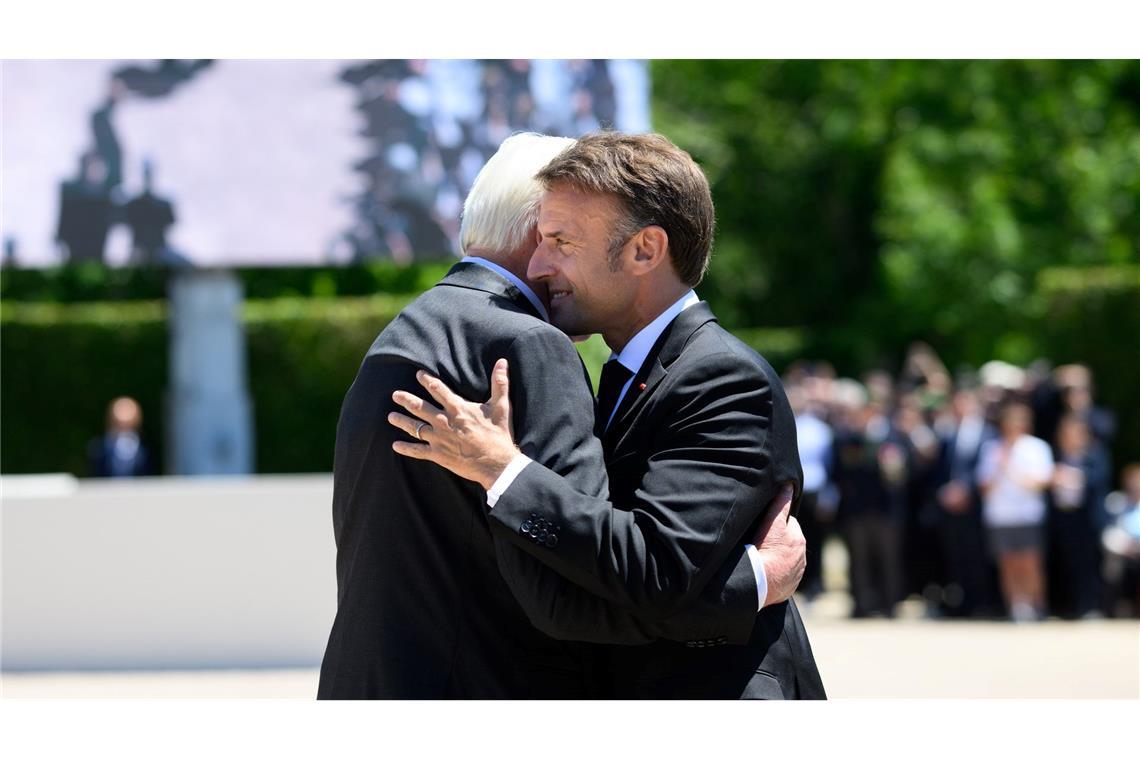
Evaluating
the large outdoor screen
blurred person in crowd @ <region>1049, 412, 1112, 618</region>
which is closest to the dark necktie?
the large outdoor screen

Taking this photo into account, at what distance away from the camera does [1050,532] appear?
1263cm

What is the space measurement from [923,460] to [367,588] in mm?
11179

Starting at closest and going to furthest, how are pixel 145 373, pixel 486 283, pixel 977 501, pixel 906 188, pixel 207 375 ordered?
pixel 486 283
pixel 977 501
pixel 207 375
pixel 145 373
pixel 906 188

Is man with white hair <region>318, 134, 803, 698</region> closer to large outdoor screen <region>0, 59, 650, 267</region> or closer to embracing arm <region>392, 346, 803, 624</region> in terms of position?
embracing arm <region>392, 346, 803, 624</region>

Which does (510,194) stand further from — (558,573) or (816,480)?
(816,480)

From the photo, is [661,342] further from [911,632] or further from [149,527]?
[911,632]

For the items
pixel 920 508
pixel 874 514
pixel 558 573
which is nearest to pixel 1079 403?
pixel 920 508

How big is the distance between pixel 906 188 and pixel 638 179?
25560mm

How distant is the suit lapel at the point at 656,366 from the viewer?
2.87 m

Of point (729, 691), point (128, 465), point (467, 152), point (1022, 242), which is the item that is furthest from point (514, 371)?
point (1022, 242)

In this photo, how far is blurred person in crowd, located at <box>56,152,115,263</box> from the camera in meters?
12.2

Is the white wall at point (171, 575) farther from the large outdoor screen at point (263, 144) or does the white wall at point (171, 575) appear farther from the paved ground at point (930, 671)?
the large outdoor screen at point (263, 144)

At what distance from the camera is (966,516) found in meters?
13.0

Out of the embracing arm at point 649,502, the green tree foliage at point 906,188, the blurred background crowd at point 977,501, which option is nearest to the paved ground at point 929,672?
the blurred background crowd at point 977,501
